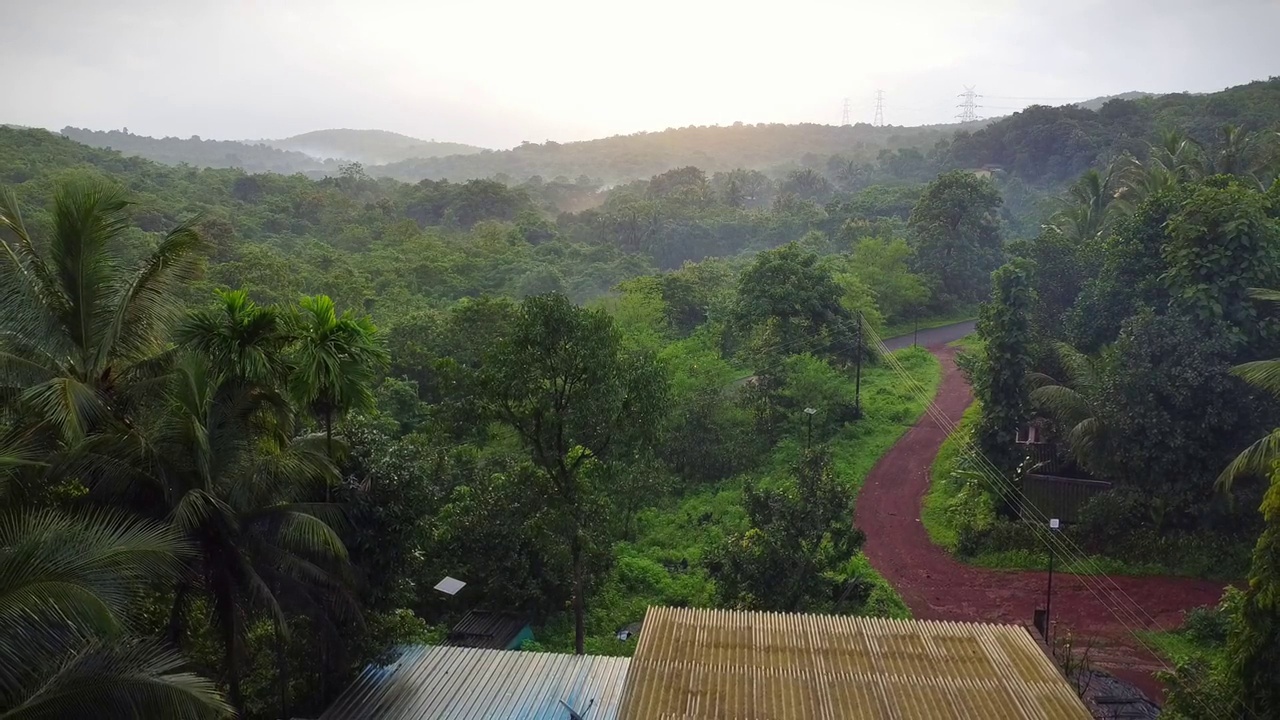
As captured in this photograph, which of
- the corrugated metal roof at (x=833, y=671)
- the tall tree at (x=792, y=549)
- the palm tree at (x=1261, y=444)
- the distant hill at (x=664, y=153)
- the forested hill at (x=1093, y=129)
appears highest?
the distant hill at (x=664, y=153)

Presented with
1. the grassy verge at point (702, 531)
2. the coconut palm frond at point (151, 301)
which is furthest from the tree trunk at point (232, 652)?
the grassy verge at point (702, 531)

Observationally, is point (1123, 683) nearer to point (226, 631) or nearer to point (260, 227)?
point (226, 631)

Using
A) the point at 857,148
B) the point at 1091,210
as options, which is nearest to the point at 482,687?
the point at 1091,210

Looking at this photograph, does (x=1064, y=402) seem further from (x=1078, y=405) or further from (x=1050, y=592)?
(x=1050, y=592)

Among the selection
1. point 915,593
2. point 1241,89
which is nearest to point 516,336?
point 915,593

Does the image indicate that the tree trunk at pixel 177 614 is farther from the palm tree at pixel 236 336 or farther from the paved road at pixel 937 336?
the paved road at pixel 937 336
